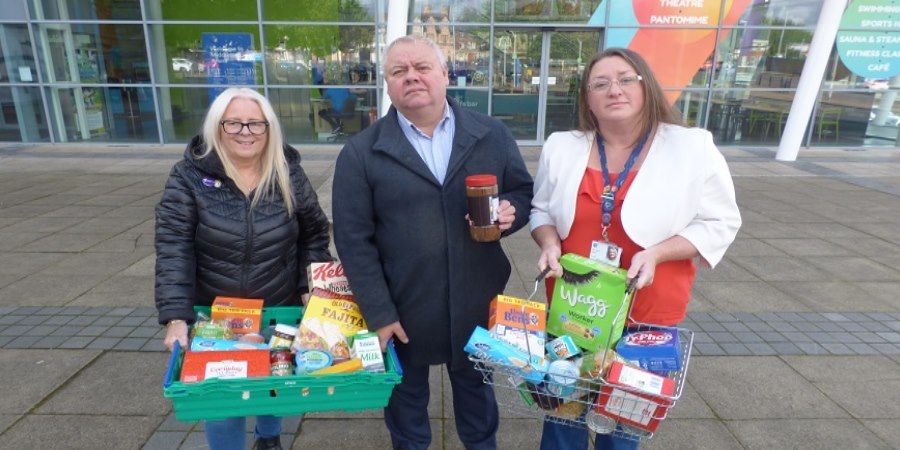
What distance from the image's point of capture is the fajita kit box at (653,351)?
1645 mm

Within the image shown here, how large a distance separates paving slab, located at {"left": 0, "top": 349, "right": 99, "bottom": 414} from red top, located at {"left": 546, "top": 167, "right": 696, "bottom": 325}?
3121mm

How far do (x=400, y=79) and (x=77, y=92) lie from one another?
42.3ft

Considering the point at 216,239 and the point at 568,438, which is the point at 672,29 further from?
the point at 216,239

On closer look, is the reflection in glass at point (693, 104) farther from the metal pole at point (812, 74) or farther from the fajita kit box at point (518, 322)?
the fajita kit box at point (518, 322)

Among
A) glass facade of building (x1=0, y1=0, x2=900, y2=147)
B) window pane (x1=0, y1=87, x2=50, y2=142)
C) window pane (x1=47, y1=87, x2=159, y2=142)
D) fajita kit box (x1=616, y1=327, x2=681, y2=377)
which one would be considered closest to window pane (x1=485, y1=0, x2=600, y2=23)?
glass facade of building (x1=0, y1=0, x2=900, y2=147)

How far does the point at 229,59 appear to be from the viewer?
1180 centimetres

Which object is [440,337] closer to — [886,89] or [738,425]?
[738,425]

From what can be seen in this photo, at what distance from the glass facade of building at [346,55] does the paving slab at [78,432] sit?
31.3 feet

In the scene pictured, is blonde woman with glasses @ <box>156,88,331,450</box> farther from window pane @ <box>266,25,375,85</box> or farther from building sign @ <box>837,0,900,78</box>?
building sign @ <box>837,0,900,78</box>

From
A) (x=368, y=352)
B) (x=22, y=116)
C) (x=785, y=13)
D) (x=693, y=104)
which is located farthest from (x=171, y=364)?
(x=785, y=13)

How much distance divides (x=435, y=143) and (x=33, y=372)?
9.92ft

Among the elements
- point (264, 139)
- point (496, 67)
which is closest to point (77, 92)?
point (496, 67)

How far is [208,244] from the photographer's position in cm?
218

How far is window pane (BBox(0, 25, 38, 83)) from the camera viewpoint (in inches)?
454
